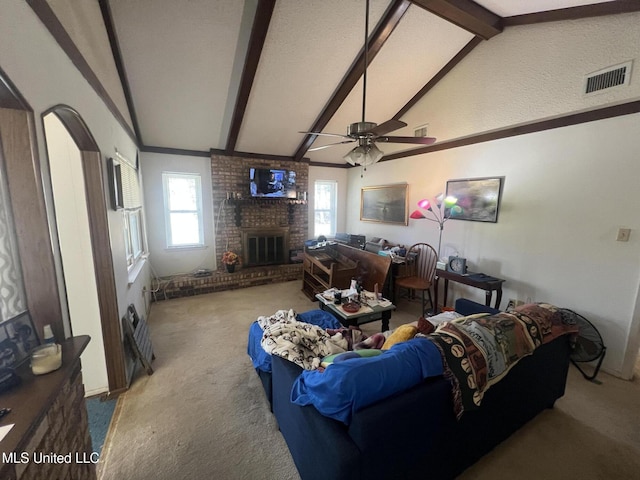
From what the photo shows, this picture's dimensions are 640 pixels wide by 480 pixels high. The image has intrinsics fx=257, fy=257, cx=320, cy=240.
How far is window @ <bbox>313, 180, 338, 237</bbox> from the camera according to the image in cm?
600

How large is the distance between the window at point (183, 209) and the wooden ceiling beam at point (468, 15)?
420cm

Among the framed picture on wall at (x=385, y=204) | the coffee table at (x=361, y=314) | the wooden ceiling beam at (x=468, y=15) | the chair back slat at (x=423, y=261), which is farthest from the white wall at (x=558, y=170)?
the coffee table at (x=361, y=314)

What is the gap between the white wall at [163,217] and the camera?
442cm

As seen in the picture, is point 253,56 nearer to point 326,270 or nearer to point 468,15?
point 468,15

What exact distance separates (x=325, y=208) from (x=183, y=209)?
2.99 metres

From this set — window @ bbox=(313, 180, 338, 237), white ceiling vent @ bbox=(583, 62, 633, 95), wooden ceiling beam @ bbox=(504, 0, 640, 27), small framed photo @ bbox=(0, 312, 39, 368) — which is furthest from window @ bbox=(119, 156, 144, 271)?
white ceiling vent @ bbox=(583, 62, 633, 95)

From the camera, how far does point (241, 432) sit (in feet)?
5.92

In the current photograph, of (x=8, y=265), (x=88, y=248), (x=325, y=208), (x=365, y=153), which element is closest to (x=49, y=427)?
(x=8, y=265)

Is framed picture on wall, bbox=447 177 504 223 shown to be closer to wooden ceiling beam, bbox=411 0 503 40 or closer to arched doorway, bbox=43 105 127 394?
wooden ceiling beam, bbox=411 0 503 40

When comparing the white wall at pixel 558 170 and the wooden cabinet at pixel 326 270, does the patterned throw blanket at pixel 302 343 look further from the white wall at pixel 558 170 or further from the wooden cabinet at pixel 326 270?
the white wall at pixel 558 170

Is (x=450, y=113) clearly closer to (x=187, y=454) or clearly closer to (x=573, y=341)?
(x=573, y=341)

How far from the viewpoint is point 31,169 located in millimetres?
1138

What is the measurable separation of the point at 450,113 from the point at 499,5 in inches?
45.8

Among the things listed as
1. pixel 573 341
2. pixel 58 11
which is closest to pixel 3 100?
pixel 58 11
